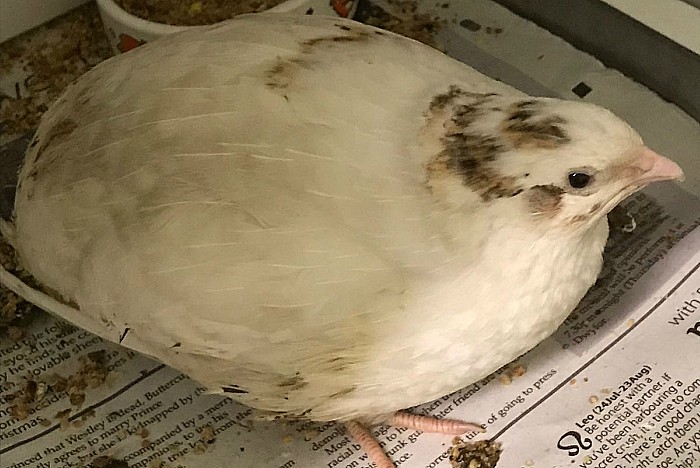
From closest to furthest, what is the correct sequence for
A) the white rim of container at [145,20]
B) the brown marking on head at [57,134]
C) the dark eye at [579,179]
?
the dark eye at [579,179] → the brown marking on head at [57,134] → the white rim of container at [145,20]

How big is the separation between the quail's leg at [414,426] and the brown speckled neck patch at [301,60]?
0.34 metres

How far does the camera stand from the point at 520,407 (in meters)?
0.90

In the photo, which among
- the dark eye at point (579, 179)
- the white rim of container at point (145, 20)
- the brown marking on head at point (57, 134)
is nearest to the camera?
the dark eye at point (579, 179)

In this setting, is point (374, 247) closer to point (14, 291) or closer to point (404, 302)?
point (404, 302)

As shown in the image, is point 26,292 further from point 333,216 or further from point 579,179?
point 579,179

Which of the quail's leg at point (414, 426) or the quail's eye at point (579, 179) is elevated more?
the quail's eye at point (579, 179)

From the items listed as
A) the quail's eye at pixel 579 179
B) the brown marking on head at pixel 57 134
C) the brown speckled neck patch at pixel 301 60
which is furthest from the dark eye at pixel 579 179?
the brown marking on head at pixel 57 134

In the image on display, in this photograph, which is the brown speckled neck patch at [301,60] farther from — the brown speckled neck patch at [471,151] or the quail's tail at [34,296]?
the quail's tail at [34,296]

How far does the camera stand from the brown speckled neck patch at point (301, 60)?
2.45 ft

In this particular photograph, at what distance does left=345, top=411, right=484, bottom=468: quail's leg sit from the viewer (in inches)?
34.4

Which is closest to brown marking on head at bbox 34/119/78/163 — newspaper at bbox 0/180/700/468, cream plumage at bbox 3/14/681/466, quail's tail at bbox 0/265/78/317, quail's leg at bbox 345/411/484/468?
cream plumage at bbox 3/14/681/466

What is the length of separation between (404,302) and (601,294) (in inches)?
13.4

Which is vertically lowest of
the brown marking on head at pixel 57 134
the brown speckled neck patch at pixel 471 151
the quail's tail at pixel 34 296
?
the quail's tail at pixel 34 296

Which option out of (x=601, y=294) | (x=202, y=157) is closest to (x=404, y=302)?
(x=202, y=157)
